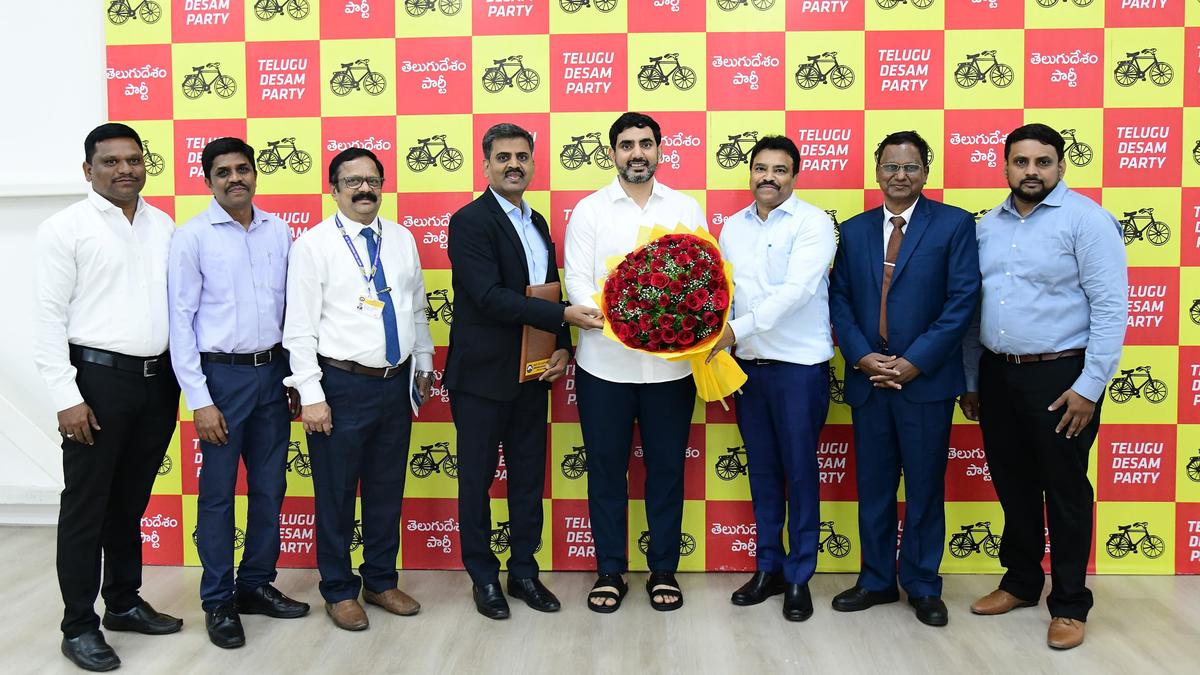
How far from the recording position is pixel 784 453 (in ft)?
12.3

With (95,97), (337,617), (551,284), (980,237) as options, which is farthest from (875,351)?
(95,97)

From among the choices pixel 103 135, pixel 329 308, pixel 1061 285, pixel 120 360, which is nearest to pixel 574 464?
pixel 329 308

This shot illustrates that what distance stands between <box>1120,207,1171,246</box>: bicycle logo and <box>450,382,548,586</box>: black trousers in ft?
9.63

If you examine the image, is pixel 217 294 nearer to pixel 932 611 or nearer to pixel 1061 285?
pixel 932 611

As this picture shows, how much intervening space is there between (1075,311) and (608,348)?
190cm

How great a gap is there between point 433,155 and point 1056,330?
294cm

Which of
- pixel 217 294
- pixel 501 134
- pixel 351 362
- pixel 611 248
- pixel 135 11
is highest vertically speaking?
pixel 135 11

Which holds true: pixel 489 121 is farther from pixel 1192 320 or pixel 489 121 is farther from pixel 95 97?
pixel 1192 320

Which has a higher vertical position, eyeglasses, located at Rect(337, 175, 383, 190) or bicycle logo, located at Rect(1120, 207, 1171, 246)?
eyeglasses, located at Rect(337, 175, 383, 190)

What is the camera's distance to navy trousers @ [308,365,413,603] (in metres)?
3.54

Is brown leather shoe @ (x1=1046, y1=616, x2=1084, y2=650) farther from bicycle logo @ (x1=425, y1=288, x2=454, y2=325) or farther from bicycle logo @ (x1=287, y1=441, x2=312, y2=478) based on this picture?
bicycle logo @ (x1=287, y1=441, x2=312, y2=478)

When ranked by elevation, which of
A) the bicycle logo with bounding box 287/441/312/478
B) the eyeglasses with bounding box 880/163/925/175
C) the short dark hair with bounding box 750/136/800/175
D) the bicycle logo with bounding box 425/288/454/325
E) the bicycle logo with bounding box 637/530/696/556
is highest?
the short dark hair with bounding box 750/136/800/175

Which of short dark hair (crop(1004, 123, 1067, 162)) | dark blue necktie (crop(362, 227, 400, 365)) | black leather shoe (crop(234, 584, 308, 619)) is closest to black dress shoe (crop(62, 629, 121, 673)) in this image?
black leather shoe (crop(234, 584, 308, 619))

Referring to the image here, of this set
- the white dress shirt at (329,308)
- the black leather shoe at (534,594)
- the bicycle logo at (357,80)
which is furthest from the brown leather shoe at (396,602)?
the bicycle logo at (357,80)
